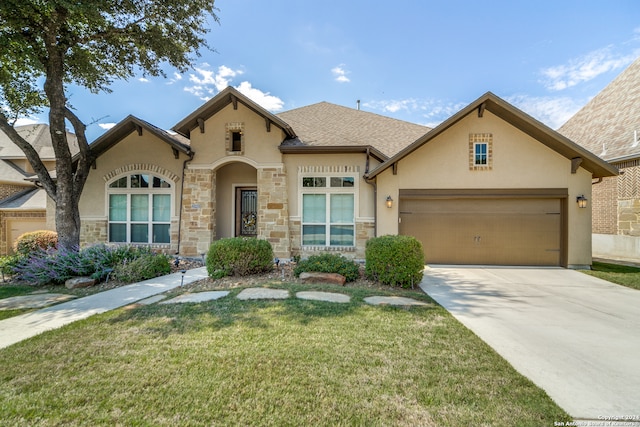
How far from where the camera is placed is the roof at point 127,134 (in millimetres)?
9680

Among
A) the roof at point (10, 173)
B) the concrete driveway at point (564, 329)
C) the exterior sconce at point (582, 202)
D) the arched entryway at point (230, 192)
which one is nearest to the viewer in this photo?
the concrete driveway at point (564, 329)

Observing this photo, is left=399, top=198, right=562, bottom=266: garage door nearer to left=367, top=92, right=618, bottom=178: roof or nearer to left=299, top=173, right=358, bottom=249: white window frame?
left=367, top=92, right=618, bottom=178: roof

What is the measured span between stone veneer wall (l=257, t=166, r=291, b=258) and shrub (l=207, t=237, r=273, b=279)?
2.31m

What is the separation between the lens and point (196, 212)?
9953 mm

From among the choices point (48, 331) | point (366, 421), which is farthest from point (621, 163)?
point (48, 331)

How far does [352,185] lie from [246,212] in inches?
175

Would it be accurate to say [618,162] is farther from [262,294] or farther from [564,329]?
[262,294]

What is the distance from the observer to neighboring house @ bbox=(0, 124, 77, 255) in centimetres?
1416

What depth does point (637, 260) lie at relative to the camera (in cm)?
1061

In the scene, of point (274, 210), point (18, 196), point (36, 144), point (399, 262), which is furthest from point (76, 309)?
point (36, 144)

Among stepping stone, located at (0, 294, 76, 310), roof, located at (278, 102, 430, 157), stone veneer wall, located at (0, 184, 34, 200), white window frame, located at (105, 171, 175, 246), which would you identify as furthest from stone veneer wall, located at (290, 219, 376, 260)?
stone veneer wall, located at (0, 184, 34, 200)

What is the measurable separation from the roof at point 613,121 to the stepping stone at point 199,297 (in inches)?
573

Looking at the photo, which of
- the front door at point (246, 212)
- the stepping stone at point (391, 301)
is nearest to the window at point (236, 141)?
the front door at point (246, 212)

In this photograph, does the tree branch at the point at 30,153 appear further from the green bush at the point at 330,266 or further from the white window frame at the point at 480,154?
the white window frame at the point at 480,154
